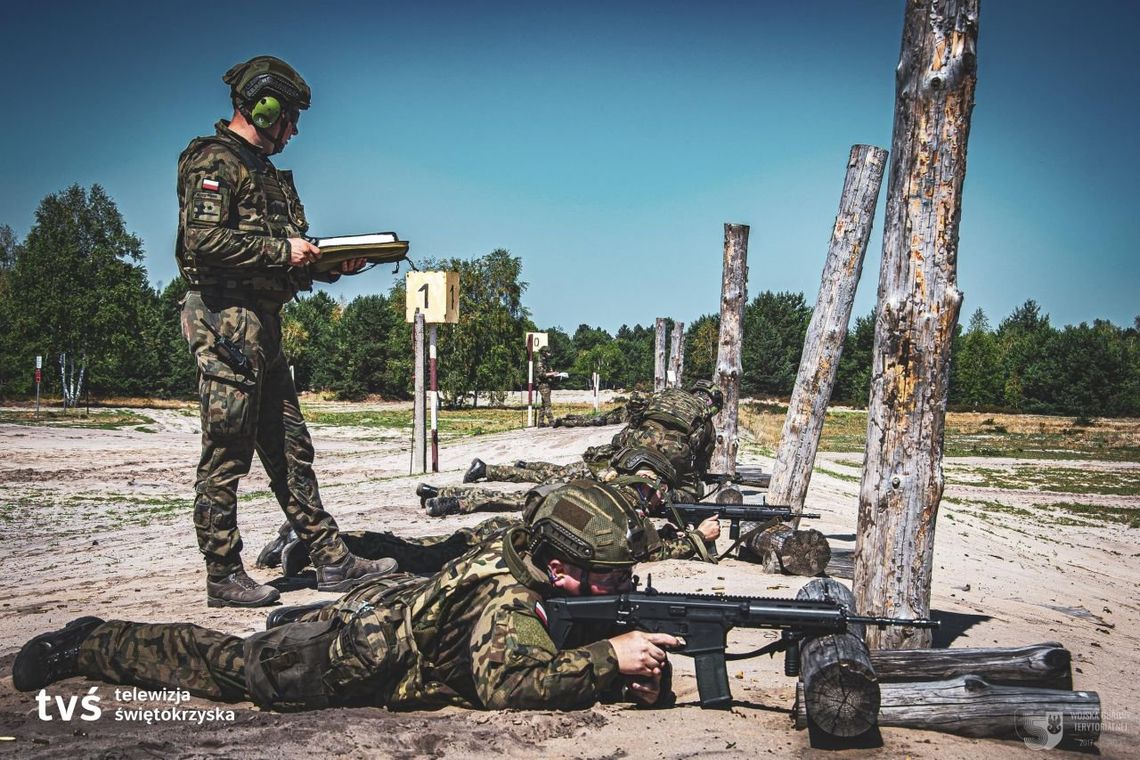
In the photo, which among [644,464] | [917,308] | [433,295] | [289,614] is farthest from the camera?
[433,295]

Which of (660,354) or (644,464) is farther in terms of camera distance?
(660,354)

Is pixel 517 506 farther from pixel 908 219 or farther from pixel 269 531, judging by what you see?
pixel 908 219

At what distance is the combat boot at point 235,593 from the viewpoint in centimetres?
550

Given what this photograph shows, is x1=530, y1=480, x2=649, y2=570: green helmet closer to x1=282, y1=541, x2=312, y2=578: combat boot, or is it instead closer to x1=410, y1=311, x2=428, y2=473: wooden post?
x1=282, y1=541, x2=312, y2=578: combat boot

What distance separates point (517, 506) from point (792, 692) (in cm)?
580

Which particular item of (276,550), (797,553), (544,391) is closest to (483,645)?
(276,550)

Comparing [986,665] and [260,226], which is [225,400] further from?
[986,665]

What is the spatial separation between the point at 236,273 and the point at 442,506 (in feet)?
16.0

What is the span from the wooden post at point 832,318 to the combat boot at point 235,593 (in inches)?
219

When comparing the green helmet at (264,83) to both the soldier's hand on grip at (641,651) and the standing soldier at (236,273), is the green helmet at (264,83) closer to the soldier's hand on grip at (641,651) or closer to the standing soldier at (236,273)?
the standing soldier at (236,273)

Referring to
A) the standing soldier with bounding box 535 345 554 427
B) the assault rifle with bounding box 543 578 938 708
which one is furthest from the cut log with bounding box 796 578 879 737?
the standing soldier with bounding box 535 345 554 427

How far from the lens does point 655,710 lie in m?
4.23

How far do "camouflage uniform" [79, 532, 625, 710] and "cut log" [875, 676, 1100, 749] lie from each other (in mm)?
1376

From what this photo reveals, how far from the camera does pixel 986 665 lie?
4.27 metres
